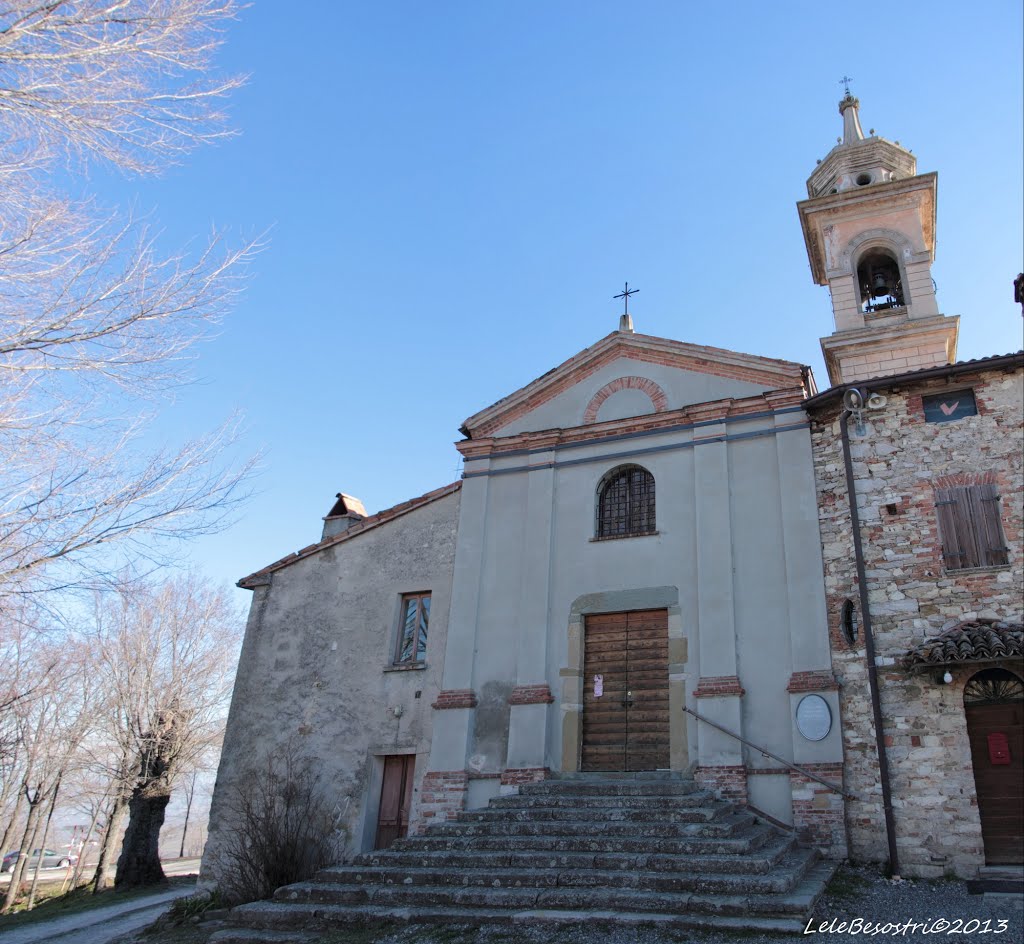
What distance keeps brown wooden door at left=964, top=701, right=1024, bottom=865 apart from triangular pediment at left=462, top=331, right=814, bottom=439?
20.0 ft

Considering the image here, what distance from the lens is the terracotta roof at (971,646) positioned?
409 inches

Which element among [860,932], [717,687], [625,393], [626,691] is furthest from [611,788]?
[625,393]

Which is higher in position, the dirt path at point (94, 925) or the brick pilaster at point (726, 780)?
the brick pilaster at point (726, 780)

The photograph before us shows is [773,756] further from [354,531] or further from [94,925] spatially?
[94,925]

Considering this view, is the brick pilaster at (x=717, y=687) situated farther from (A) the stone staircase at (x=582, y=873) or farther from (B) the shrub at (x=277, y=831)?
(B) the shrub at (x=277, y=831)

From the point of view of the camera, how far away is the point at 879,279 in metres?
20.2

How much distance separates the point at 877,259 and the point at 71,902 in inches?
1018

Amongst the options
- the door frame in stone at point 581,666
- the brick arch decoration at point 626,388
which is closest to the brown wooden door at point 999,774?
the door frame in stone at point 581,666

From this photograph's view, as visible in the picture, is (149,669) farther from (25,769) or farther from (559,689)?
(559,689)

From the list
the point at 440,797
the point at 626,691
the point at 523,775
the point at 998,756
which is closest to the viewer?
the point at 998,756

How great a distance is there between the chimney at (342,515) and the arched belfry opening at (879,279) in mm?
13431

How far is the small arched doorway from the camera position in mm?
10328

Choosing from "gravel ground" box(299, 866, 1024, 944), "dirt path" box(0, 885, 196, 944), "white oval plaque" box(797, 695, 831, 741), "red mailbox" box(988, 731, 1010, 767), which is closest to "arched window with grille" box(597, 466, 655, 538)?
"white oval plaque" box(797, 695, 831, 741)

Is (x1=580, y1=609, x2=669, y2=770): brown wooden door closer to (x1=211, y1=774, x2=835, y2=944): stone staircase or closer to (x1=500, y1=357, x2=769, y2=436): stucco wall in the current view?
(x1=211, y1=774, x2=835, y2=944): stone staircase
